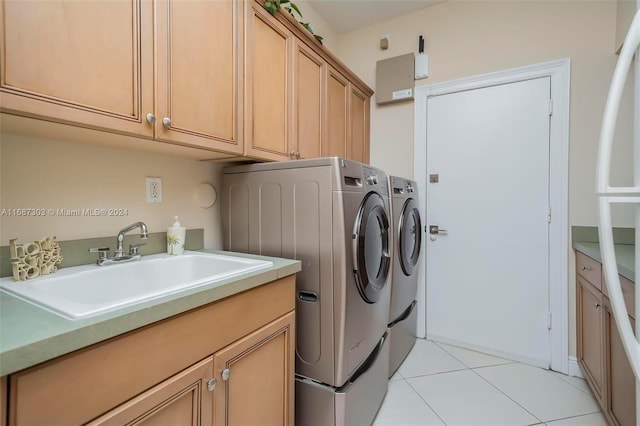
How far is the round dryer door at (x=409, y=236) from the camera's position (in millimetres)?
2031

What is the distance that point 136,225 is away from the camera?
1.25 meters

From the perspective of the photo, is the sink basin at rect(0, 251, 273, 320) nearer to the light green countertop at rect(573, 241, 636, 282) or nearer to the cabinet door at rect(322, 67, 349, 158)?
the cabinet door at rect(322, 67, 349, 158)

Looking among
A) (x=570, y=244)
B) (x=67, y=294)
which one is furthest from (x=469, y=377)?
(x=67, y=294)

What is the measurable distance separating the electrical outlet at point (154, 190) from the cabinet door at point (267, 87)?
1.55 feet

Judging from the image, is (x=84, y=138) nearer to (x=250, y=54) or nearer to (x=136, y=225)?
(x=136, y=225)

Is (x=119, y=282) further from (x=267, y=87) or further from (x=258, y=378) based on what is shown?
(x=267, y=87)

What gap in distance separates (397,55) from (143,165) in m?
2.39

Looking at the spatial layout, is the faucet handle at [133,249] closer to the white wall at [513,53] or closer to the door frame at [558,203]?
the white wall at [513,53]

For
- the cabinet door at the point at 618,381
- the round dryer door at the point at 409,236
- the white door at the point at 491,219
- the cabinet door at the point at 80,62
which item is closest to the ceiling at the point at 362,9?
the white door at the point at 491,219

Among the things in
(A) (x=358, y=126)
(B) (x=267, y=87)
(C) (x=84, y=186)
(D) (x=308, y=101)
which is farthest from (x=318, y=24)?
(C) (x=84, y=186)

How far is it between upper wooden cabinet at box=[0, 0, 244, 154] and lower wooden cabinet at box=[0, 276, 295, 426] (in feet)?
2.16

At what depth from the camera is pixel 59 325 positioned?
0.61 metres

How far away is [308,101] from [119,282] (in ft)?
4.72

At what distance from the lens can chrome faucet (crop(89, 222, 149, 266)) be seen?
3.83 ft
